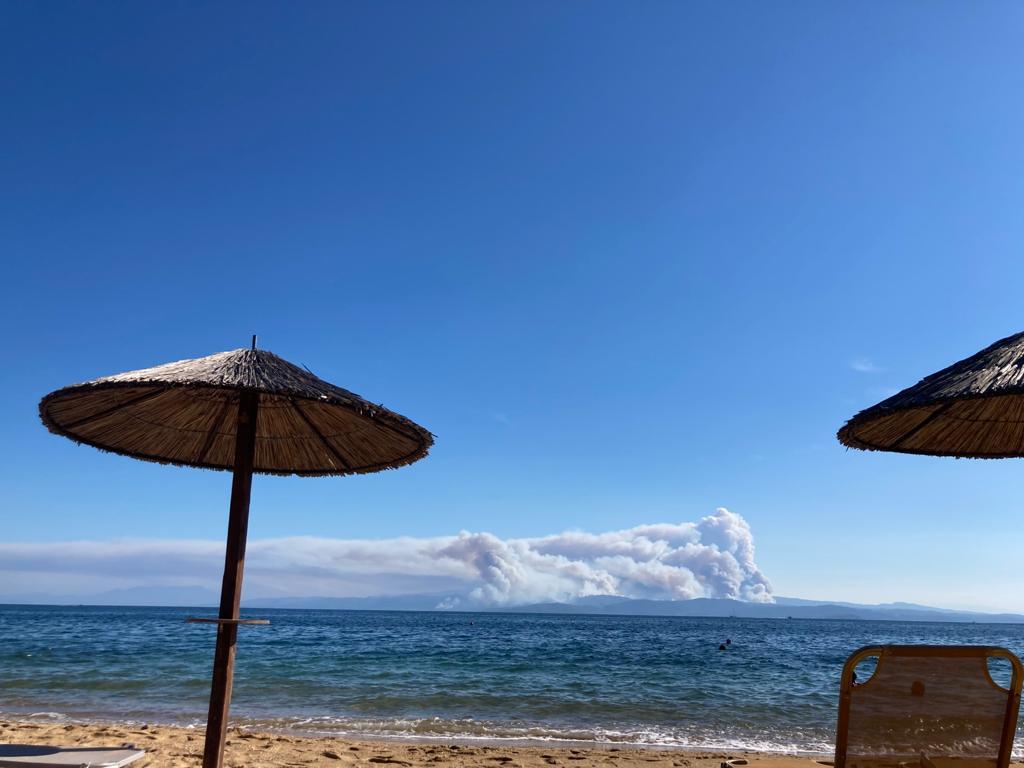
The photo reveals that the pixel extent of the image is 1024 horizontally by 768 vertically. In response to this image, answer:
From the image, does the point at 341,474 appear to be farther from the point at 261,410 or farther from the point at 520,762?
the point at 520,762

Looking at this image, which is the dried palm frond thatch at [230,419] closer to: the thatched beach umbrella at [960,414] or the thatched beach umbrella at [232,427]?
the thatched beach umbrella at [232,427]

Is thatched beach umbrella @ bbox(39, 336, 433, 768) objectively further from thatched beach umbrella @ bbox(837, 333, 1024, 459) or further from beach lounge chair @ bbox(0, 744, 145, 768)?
thatched beach umbrella @ bbox(837, 333, 1024, 459)

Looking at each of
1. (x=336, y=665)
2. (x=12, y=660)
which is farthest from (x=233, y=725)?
(x=12, y=660)

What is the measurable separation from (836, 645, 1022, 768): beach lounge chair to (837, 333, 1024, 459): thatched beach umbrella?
152cm

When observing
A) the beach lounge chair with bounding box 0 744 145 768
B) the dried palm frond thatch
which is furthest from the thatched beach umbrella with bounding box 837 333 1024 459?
the beach lounge chair with bounding box 0 744 145 768

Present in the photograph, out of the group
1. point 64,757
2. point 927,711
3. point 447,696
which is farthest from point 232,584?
point 447,696

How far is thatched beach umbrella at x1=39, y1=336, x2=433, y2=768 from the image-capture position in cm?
383

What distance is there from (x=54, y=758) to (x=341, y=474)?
7.89 ft

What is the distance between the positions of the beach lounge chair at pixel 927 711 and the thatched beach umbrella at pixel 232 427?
269cm

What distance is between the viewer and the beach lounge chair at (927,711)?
2400 mm

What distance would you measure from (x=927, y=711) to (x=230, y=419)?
4418 mm

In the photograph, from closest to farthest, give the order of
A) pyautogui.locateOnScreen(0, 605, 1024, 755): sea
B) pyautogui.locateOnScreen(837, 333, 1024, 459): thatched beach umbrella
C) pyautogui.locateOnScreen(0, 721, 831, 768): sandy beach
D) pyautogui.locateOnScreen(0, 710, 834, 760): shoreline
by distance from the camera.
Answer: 1. pyautogui.locateOnScreen(837, 333, 1024, 459): thatched beach umbrella
2. pyautogui.locateOnScreen(0, 721, 831, 768): sandy beach
3. pyautogui.locateOnScreen(0, 710, 834, 760): shoreline
4. pyautogui.locateOnScreen(0, 605, 1024, 755): sea

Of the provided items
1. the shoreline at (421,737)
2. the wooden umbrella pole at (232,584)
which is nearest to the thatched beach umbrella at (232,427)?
the wooden umbrella pole at (232,584)

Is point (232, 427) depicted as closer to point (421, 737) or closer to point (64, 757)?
point (64, 757)
